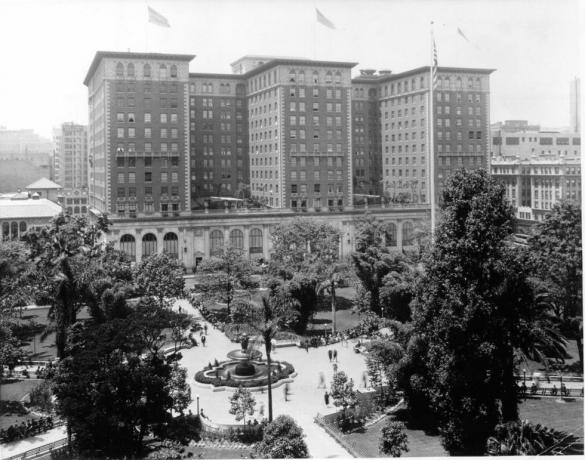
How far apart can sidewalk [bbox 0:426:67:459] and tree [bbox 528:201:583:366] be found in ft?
130

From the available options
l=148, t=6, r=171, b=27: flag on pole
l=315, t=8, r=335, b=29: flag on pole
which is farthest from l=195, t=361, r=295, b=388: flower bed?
l=148, t=6, r=171, b=27: flag on pole

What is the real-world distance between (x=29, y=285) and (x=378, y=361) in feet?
119

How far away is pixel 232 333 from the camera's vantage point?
76.6 metres

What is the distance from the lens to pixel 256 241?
121688 mm

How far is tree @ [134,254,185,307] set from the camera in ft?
252

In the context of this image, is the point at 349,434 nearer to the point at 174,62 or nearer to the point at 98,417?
the point at 98,417

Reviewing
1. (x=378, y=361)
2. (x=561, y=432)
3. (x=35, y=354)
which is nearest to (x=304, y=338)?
(x=378, y=361)

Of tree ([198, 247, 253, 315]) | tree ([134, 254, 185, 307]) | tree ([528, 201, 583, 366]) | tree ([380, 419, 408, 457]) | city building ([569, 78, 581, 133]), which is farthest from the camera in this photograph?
tree ([198, 247, 253, 315])

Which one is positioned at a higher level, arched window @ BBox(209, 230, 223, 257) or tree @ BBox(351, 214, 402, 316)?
arched window @ BBox(209, 230, 223, 257)

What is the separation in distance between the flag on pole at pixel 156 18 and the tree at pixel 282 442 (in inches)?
1659

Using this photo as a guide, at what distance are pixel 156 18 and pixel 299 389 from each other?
1501 inches

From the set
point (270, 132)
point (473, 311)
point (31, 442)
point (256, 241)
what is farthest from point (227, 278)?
point (270, 132)

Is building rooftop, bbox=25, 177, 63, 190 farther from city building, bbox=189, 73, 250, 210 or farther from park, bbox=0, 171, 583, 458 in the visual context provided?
park, bbox=0, 171, 583, 458

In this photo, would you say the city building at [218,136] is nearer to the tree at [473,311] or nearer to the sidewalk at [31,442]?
the sidewalk at [31,442]
